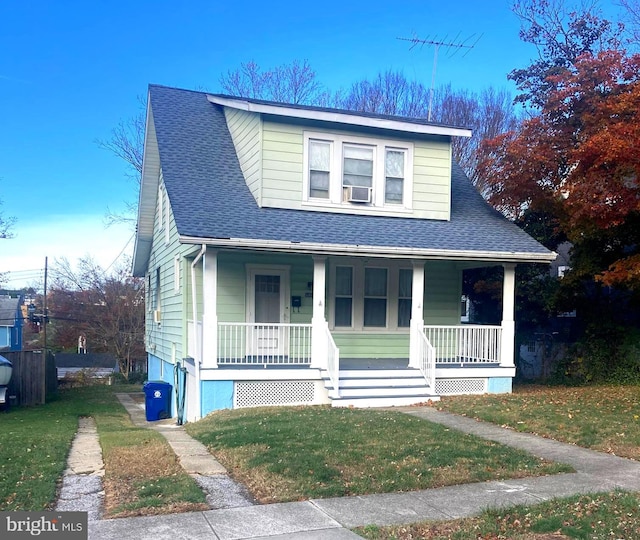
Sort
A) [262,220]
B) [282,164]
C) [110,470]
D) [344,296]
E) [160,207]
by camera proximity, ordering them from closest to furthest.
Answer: [110,470] < [262,220] < [282,164] < [344,296] < [160,207]

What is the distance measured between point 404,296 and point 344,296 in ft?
4.82

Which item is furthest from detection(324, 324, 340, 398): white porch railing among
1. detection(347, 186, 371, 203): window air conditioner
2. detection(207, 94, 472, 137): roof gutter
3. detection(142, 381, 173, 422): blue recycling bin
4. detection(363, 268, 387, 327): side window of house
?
detection(142, 381, 173, 422): blue recycling bin

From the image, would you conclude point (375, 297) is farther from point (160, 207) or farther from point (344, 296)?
point (160, 207)

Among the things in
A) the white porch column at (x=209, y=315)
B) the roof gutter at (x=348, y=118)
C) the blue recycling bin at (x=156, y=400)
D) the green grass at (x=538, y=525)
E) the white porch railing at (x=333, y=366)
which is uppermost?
the roof gutter at (x=348, y=118)

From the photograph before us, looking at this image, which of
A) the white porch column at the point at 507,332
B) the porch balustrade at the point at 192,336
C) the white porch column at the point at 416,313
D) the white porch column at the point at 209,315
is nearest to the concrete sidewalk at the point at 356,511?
the white porch column at the point at 416,313

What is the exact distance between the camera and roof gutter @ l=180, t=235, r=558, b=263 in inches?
453

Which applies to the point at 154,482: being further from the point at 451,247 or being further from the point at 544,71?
the point at 544,71

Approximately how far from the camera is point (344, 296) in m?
14.4

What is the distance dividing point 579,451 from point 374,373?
4881mm

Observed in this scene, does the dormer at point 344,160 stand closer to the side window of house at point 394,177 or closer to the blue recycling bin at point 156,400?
the side window of house at point 394,177

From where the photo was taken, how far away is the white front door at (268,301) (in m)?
13.6

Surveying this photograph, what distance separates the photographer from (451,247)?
1308 centimetres

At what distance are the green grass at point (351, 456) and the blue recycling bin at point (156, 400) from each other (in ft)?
15.4

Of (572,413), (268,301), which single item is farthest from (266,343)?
(572,413)
